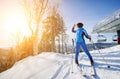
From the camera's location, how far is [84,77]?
7.76 metres

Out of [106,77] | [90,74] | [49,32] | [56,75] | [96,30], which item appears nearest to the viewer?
[106,77]

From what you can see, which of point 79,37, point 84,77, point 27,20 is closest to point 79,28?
point 79,37

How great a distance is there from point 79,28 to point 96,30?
88.4 feet

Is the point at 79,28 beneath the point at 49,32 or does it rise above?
beneath

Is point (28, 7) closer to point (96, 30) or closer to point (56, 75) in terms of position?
point (96, 30)

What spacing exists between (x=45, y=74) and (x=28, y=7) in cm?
1883

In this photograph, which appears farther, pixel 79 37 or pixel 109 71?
pixel 79 37

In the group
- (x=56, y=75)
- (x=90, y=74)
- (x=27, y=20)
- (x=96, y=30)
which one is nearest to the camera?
(x=90, y=74)

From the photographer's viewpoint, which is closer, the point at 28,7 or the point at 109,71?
the point at 109,71

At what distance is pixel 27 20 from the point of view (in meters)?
26.4

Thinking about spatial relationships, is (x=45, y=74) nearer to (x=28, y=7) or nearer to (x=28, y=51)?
(x=28, y=7)

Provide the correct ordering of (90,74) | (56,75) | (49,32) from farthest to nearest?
(49,32) < (56,75) < (90,74)

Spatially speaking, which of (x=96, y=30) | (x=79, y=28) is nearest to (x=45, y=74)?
(x=79, y=28)

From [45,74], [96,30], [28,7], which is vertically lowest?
[45,74]
